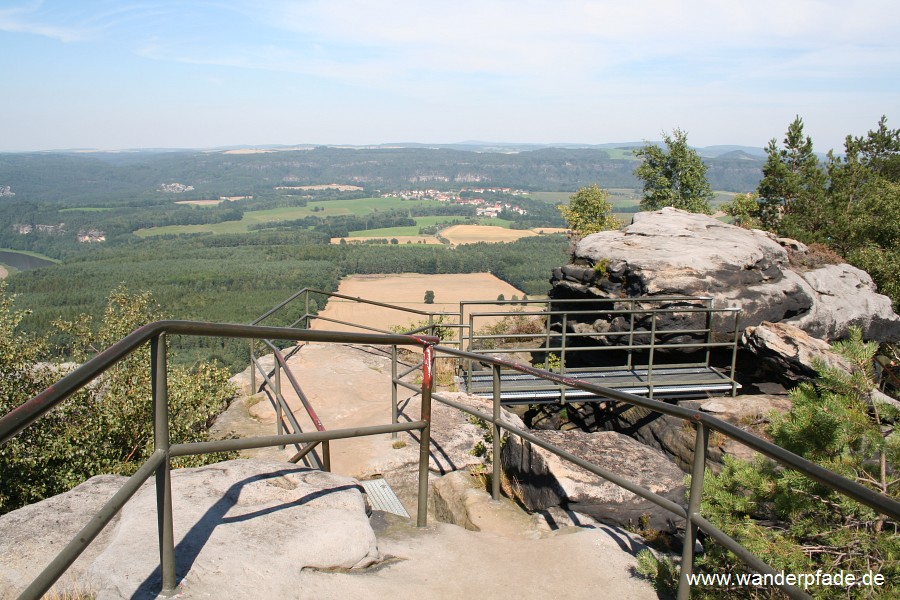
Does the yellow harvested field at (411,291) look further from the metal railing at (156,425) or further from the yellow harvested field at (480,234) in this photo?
the metal railing at (156,425)

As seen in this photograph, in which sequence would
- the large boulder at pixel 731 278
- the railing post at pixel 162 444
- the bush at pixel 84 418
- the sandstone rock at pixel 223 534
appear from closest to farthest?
1. the railing post at pixel 162 444
2. the sandstone rock at pixel 223 534
3. the bush at pixel 84 418
4. the large boulder at pixel 731 278

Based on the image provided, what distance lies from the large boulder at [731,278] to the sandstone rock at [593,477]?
A: 6.68m

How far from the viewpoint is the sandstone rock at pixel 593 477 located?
4660 millimetres

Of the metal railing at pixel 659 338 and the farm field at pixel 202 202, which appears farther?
the farm field at pixel 202 202

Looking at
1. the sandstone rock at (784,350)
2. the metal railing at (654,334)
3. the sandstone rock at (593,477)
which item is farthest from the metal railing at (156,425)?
the sandstone rock at (784,350)

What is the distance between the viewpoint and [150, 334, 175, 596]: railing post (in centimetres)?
236

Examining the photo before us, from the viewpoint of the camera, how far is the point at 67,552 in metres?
1.87

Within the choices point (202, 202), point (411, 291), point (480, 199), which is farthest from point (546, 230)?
point (202, 202)

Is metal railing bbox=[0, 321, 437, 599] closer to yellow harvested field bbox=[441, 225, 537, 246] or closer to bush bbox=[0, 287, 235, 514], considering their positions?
bush bbox=[0, 287, 235, 514]

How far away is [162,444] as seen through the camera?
7.87ft

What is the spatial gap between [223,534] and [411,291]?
193 ft

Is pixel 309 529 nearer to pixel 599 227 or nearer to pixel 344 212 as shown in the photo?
pixel 599 227

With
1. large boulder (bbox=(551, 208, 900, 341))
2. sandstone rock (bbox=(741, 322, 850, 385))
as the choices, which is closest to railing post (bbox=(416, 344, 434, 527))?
sandstone rock (bbox=(741, 322, 850, 385))

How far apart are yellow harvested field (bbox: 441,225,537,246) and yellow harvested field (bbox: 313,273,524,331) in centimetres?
2687
